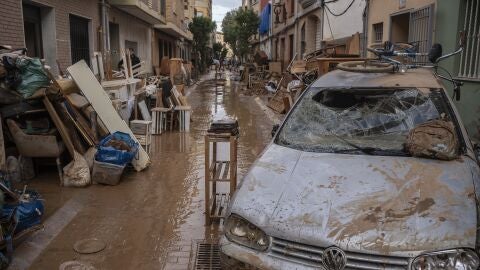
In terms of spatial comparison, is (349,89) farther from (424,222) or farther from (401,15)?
(401,15)

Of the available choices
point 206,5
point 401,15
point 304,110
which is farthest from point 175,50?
point 206,5

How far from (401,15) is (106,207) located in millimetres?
8291

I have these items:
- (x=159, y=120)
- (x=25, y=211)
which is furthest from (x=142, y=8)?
(x=25, y=211)

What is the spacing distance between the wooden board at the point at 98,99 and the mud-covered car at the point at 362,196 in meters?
3.58

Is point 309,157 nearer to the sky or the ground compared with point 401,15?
nearer to the ground

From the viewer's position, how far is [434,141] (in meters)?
3.23

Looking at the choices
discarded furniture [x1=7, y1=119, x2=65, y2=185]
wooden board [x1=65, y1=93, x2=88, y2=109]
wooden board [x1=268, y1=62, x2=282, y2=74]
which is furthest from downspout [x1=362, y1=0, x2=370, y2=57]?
wooden board [x1=268, y1=62, x2=282, y2=74]

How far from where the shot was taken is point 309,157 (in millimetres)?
3344

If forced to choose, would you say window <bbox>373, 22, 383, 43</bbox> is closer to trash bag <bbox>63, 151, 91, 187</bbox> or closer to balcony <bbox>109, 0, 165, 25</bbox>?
balcony <bbox>109, 0, 165, 25</bbox>

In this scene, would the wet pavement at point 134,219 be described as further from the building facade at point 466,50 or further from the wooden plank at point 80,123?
the building facade at point 466,50

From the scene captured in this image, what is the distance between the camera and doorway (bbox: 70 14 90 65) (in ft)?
35.5

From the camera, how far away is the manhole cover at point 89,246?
4.09 m

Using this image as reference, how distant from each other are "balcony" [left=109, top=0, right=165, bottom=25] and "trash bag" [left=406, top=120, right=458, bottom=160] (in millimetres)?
12488

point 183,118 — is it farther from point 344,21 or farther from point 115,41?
point 344,21
